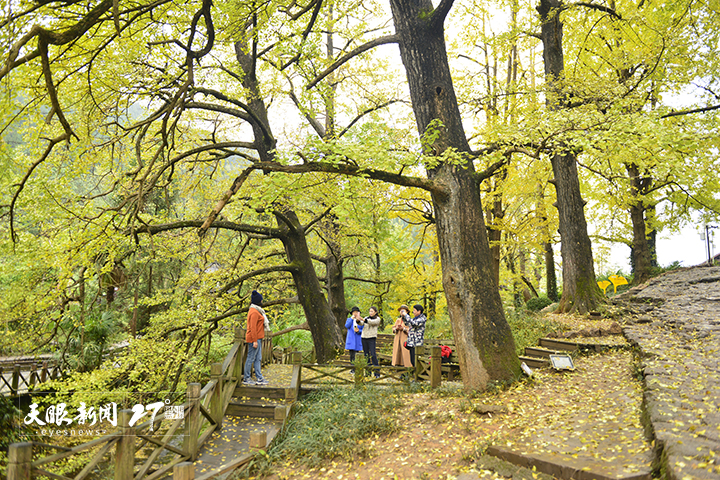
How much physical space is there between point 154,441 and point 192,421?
891 mm

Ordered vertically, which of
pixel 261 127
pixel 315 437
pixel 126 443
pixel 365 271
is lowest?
pixel 315 437

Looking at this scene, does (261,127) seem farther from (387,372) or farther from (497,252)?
(497,252)

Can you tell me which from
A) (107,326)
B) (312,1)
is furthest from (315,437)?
(107,326)

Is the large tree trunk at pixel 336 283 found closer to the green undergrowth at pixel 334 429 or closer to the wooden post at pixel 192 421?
the green undergrowth at pixel 334 429

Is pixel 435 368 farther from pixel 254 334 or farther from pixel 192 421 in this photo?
pixel 192 421

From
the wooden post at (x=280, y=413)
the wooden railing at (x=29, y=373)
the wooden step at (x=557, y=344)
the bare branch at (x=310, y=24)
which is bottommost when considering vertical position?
the wooden railing at (x=29, y=373)

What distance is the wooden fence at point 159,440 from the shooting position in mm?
3649

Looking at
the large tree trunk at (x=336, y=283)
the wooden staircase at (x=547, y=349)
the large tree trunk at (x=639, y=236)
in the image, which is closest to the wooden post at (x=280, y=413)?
the wooden staircase at (x=547, y=349)

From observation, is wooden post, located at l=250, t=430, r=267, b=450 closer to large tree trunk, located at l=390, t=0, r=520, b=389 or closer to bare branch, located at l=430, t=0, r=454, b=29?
large tree trunk, located at l=390, t=0, r=520, b=389

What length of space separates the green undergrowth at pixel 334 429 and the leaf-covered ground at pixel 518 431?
0.38 feet

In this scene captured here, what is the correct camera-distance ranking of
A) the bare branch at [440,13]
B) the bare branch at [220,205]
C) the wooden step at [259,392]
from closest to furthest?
the bare branch at [220,205] < the bare branch at [440,13] < the wooden step at [259,392]

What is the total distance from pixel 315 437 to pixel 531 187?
39.3 feet

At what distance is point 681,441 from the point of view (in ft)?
12.3

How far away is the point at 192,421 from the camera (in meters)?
6.55
